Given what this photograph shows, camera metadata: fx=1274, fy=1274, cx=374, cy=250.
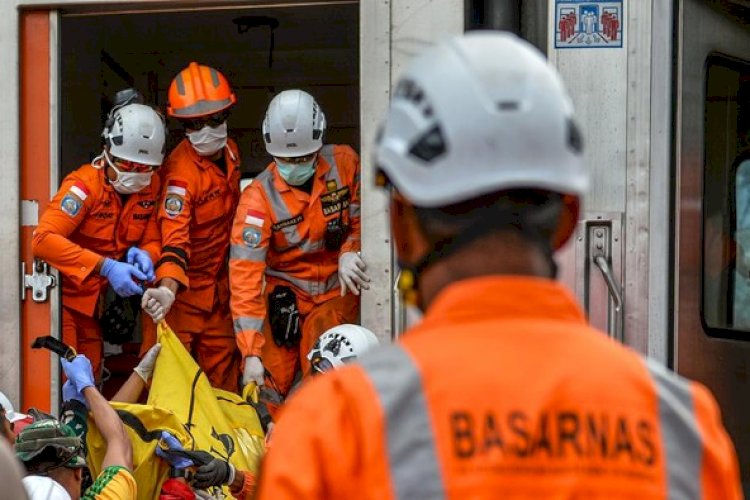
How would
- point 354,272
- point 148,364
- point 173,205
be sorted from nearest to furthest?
point 354,272, point 148,364, point 173,205

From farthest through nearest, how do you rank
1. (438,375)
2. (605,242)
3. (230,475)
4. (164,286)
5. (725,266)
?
(164,286) < (230,475) < (725,266) < (605,242) < (438,375)

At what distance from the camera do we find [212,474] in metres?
4.07

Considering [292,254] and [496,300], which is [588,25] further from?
[496,300]

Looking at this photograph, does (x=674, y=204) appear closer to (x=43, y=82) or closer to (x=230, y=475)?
(x=230, y=475)

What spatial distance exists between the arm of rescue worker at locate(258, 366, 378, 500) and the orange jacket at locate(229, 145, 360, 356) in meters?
3.45

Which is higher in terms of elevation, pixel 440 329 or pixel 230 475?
pixel 440 329

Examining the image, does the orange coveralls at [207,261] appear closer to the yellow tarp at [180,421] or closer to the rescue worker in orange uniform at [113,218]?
the rescue worker in orange uniform at [113,218]

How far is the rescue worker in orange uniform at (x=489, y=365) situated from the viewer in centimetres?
117

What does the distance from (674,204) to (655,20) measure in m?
0.51

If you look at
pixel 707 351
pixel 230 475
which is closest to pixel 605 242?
pixel 707 351

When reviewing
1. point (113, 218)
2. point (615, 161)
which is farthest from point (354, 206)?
point (615, 161)

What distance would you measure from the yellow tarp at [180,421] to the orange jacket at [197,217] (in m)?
0.42

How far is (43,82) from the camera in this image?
4.15m

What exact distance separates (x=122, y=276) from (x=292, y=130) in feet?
2.74
